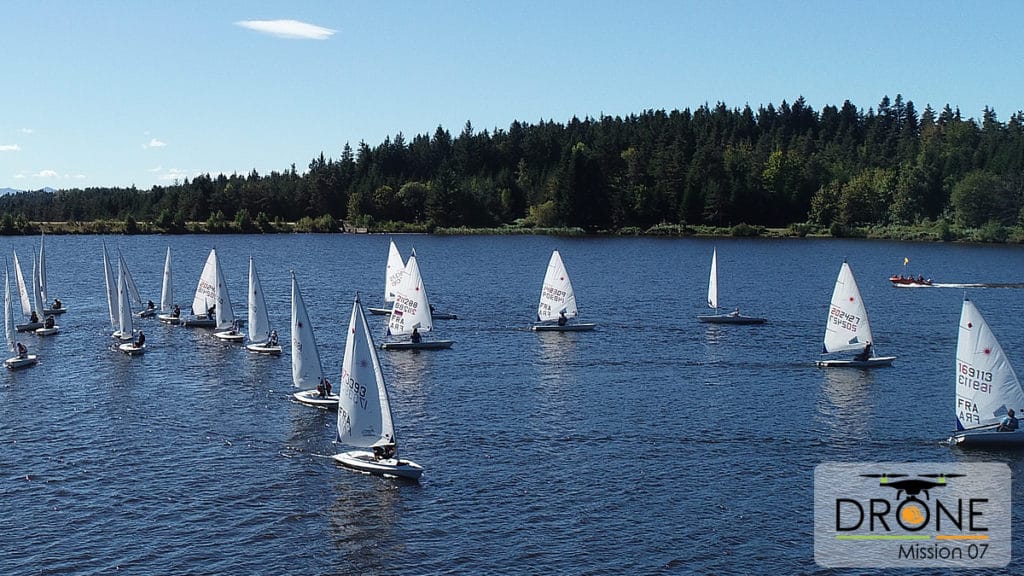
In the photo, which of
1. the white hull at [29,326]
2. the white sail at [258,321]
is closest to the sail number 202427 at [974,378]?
the white sail at [258,321]

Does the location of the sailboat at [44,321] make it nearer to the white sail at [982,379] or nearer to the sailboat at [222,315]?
the sailboat at [222,315]

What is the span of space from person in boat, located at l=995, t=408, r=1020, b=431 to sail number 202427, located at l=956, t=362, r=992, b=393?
64.6 inches

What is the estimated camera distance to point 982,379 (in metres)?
54.7

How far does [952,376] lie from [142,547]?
188 ft

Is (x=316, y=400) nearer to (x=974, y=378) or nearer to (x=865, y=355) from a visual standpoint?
(x=974, y=378)

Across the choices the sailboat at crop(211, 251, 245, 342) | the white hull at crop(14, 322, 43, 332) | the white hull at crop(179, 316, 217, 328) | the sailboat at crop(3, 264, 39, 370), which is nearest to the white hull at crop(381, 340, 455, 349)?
the sailboat at crop(211, 251, 245, 342)

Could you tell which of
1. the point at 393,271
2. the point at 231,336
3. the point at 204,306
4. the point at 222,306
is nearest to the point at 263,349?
the point at 231,336

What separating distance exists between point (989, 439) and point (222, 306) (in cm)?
6371

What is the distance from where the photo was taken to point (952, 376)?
73.0m

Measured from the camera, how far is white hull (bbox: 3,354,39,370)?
74.6 meters

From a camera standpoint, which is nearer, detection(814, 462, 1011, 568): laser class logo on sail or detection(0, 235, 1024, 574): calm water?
detection(0, 235, 1024, 574): calm water

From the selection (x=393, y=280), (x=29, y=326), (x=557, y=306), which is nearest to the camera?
(x=29, y=326)

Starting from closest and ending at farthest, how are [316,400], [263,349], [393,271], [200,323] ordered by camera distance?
1. [316,400]
2. [263,349]
3. [200,323]
4. [393,271]

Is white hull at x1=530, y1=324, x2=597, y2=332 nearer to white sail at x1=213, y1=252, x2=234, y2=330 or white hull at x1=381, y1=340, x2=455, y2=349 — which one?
white hull at x1=381, y1=340, x2=455, y2=349
